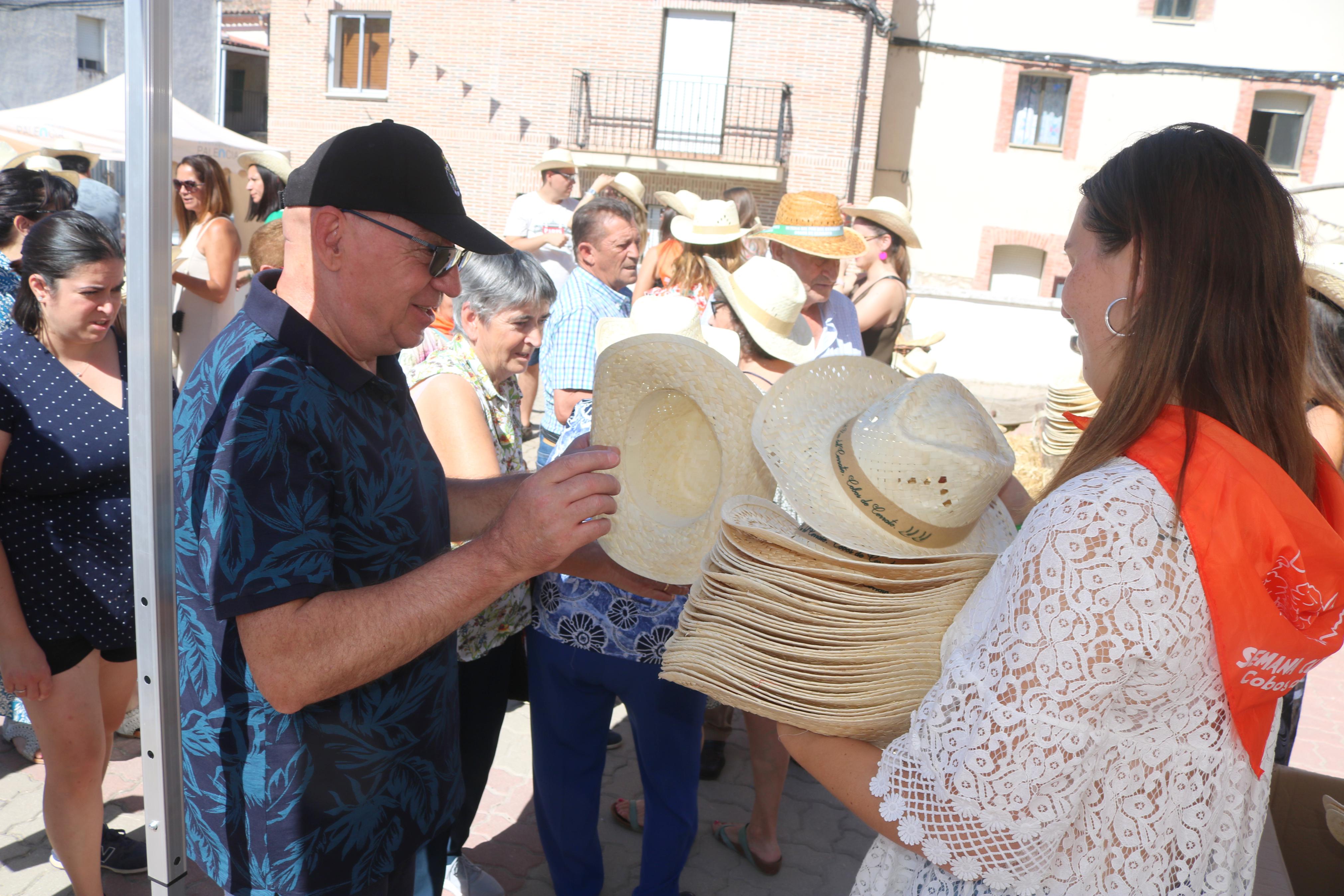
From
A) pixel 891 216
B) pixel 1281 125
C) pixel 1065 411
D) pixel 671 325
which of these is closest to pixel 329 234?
pixel 671 325

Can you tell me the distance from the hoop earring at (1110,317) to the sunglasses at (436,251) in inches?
47.6

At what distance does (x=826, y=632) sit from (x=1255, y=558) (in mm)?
582

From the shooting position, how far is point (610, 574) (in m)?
2.33

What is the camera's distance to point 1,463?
103 inches

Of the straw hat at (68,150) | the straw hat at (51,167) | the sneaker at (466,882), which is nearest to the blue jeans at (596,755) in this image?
the sneaker at (466,882)

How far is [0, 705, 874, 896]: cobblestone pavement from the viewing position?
10.9 feet

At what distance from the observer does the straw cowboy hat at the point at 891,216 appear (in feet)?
21.3

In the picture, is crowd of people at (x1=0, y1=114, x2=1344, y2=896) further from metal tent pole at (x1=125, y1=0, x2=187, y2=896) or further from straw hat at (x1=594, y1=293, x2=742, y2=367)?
straw hat at (x1=594, y1=293, x2=742, y2=367)

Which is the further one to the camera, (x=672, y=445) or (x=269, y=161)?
(x=269, y=161)

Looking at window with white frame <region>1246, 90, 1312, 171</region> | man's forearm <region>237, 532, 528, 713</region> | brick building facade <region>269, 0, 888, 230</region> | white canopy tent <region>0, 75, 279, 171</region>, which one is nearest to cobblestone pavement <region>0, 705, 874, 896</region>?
man's forearm <region>237, 532, 528, 713</region>

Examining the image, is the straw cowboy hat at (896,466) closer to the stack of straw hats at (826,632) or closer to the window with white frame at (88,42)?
the stack of straw hats at (826,632)

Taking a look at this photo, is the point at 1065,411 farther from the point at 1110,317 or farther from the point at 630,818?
the point at 1110,317

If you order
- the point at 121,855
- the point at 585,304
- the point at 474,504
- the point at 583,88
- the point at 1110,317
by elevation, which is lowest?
the point at 121,855

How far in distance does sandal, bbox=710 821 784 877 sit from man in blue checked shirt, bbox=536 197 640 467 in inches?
64.9
